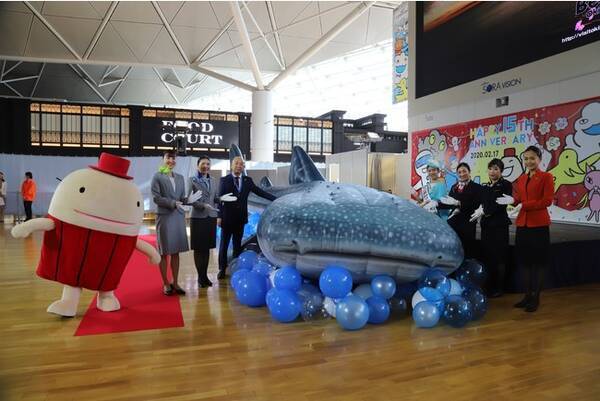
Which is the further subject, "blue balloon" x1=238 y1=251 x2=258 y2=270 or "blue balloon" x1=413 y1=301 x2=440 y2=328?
"blue balloon" x1=238 y1=251 x2=258 y2=270

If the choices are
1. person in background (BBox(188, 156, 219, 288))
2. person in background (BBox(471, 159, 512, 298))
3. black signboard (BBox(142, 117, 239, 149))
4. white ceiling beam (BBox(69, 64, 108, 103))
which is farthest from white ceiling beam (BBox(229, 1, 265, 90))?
white ceiling beam (BBox(69, 64, 108, 103))

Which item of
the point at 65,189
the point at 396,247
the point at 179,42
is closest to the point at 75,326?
the point at 65,189

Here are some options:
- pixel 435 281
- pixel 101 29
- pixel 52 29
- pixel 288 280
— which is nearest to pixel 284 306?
pixel 288 280

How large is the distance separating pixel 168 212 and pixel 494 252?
3206 millimetres

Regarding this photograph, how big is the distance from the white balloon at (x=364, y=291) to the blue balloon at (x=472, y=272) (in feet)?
3.46

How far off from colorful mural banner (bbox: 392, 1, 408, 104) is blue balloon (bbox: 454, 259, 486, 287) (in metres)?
8.40

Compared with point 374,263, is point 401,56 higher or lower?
higher

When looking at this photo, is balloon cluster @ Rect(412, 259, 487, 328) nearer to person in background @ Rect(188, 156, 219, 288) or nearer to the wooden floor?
the wooden floor

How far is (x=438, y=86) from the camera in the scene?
8891 millimetres

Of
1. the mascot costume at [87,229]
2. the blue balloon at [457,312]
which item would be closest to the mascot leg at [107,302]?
the mascot costume at [87,229]

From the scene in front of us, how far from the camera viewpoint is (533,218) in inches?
148

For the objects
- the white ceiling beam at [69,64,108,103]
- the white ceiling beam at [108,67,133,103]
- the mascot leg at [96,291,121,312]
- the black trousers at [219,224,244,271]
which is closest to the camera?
the mascot leg at [96,291,121,312]

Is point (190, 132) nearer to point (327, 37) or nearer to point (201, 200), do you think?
point (327, 37)

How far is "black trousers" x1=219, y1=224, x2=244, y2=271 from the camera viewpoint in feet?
16.1
